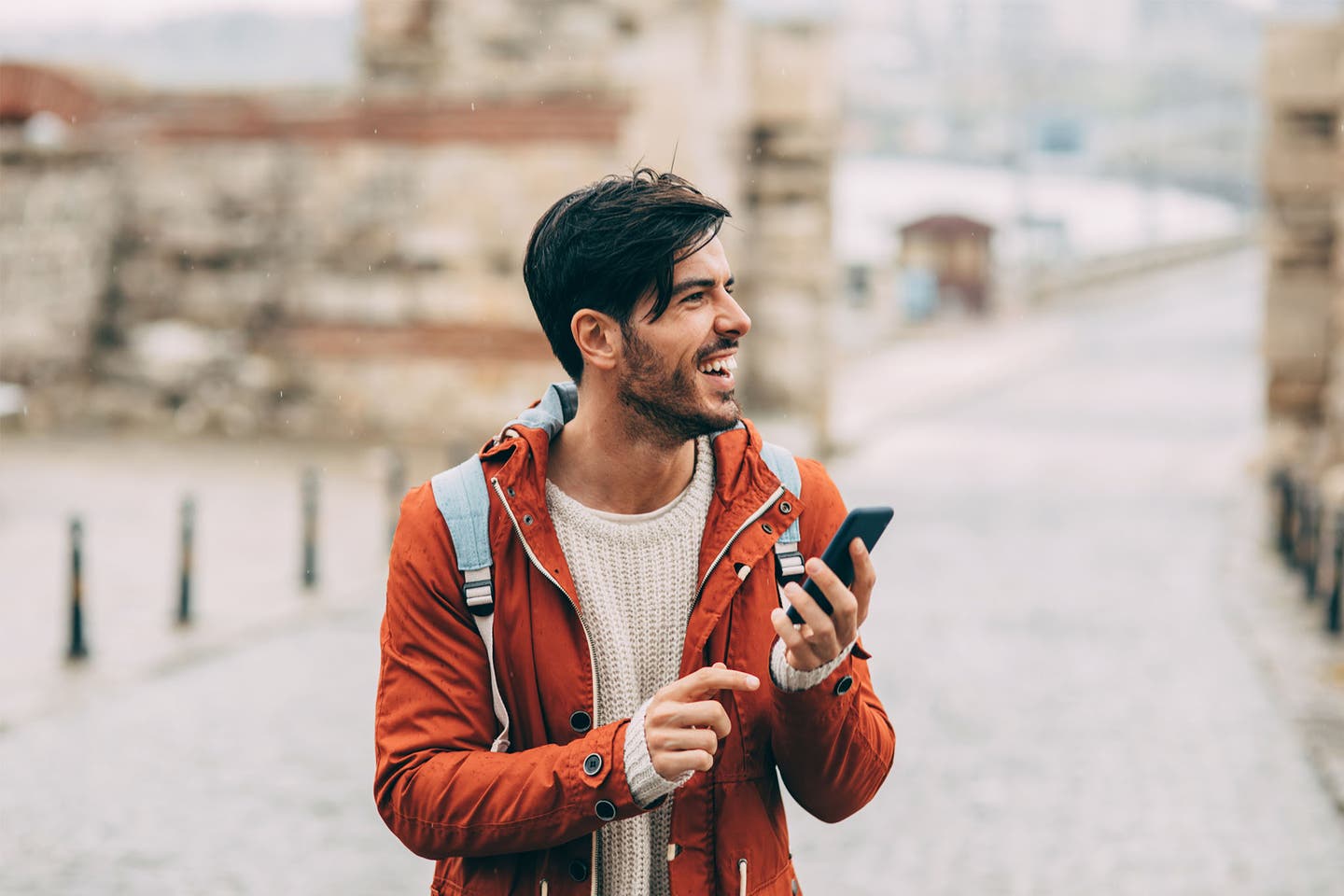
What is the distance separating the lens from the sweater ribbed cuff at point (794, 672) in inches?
87.4

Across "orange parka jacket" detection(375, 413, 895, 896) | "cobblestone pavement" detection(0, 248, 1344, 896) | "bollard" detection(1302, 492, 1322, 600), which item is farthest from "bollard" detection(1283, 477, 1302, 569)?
"orange parka jacket" detection(375, 413, 895, 896)

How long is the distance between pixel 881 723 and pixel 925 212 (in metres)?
40.0

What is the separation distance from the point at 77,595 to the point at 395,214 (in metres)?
8.35

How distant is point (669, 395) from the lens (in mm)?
2379

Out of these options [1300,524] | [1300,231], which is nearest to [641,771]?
[1300,524]

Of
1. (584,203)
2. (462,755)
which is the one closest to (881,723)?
(462,755)

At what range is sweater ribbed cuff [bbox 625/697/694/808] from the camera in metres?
2.16

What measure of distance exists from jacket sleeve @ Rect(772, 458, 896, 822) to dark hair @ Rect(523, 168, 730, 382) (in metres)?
0.39

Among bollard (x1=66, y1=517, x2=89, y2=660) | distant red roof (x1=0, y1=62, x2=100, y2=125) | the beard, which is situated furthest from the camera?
distant red roof (x1=0, y1=62, x2=100, y2=125)

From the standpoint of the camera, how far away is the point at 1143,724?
24.1 ft

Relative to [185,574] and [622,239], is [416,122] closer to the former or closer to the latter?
[185,574]

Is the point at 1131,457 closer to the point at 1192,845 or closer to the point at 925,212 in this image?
the point at 1192,845

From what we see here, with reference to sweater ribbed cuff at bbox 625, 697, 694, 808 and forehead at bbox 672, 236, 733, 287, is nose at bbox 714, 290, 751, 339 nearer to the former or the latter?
forehead at bbox 672, 236, 733, 287

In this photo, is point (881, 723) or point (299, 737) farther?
point (299, 737)
